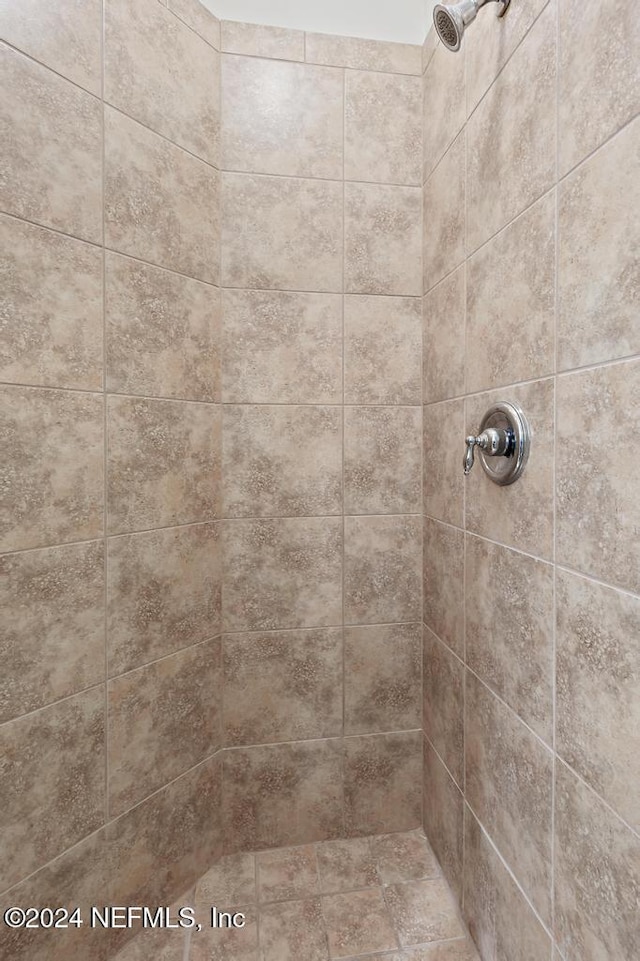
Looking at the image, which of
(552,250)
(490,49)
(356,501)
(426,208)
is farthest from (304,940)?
(490,49)

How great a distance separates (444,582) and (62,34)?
1487 millimetres

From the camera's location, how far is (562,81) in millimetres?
746

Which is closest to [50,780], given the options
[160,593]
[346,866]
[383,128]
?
[160,593]

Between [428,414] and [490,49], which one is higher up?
[490,49]

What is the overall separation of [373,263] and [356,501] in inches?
26.8

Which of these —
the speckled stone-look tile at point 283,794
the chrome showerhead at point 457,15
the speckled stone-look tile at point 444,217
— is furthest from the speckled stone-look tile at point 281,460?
the chrome showerhead at point 457,15

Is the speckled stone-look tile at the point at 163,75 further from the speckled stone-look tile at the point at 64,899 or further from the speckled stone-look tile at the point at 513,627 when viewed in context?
the speckled stone-look tile at the point at 64,899

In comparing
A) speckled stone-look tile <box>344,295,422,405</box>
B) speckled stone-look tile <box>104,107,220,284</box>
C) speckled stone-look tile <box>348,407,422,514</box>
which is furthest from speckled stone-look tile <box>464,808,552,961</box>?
speckled stone-look tile <box>104,107,220,284</box>

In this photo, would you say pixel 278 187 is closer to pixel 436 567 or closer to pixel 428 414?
pixel 428 414

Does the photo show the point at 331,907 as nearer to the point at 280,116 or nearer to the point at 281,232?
the point at 281,232

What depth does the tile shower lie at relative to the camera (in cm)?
73

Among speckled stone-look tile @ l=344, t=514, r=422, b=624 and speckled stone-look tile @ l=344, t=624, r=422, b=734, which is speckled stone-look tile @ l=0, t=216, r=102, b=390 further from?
speckled stone-look tile @ l=344, t=624, r=422, b=734

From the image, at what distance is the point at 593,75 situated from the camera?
0.68 metres

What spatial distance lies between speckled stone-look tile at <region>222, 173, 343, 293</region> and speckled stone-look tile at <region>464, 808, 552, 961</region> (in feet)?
4.66
